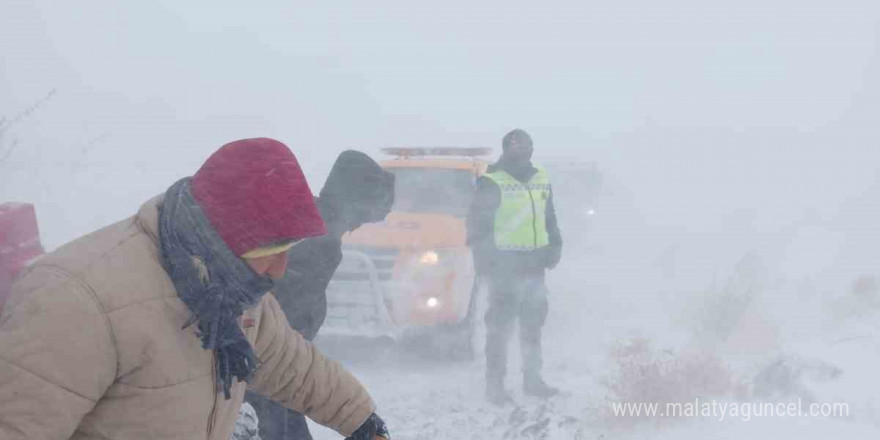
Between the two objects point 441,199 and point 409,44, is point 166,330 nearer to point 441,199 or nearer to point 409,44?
point 441,199

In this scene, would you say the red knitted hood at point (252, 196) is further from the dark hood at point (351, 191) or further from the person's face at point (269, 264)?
the dark hood at point (351, 191)

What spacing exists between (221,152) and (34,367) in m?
0.55

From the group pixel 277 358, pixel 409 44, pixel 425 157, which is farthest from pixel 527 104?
pixel 277 358

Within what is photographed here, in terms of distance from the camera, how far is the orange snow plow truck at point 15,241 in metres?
2.06

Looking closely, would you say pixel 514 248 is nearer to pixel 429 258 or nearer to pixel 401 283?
pixel 429 258

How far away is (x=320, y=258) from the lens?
2822mm

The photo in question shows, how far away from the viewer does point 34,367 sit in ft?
4.00

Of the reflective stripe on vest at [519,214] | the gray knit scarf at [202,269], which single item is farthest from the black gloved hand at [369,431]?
the reflective stripe on vest at [519,214]

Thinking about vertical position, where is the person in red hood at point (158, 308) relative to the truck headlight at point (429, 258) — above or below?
above

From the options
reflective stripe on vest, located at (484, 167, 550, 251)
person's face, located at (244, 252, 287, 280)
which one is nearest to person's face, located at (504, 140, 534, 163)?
reflective stripe on vest, located at (484, 167, 550, 251)

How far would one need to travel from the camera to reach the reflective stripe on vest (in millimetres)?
5324

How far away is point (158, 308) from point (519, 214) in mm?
4135

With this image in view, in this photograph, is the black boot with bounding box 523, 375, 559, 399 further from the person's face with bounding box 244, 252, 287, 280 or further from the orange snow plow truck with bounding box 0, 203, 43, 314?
the person's face with bounding box 244, 252, 287, 280

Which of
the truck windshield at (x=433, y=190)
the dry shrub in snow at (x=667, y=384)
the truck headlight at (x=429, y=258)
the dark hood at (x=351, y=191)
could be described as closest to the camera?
the dark hood at (x=351, y=191)
